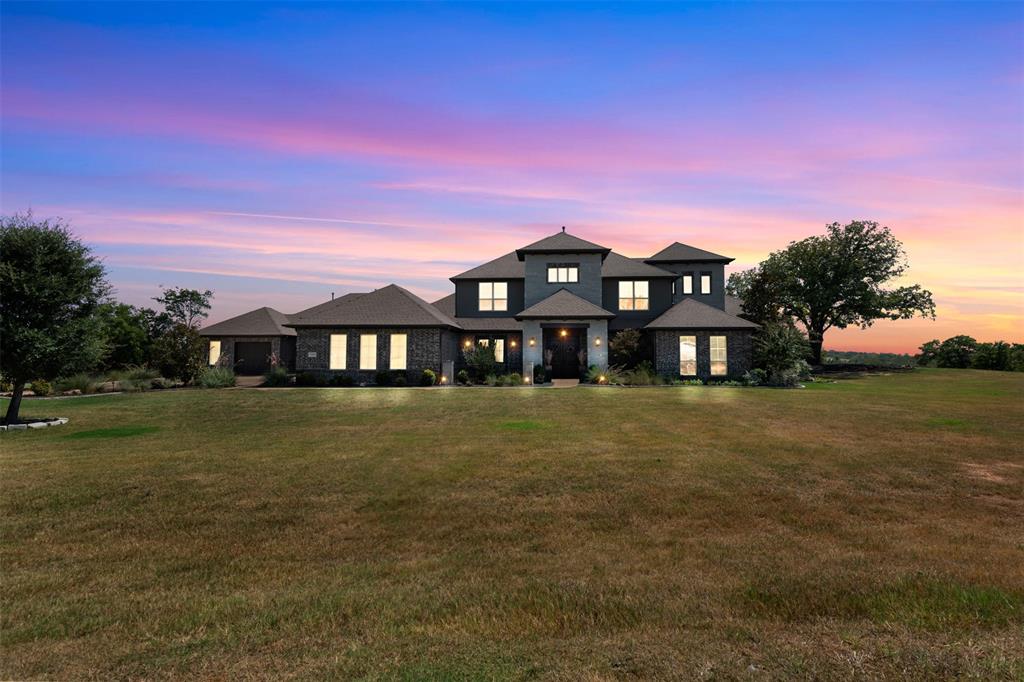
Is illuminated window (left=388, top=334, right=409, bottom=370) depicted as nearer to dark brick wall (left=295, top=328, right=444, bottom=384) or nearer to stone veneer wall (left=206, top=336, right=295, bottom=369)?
dark brick wall (left=295, top=328, right=444, bottom=384)

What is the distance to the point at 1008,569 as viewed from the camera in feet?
17.8

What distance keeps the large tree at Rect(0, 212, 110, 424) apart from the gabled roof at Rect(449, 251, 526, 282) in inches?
817

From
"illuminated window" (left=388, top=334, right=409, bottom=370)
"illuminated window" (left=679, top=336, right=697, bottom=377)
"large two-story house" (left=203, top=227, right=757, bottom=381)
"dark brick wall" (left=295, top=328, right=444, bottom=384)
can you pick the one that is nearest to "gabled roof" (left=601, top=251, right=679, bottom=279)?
"large two-story house" (left=203, top=227, right=757, bottom=381)

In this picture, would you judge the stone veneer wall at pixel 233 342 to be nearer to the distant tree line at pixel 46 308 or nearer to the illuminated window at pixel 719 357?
the distant tree line at pixel 46 308

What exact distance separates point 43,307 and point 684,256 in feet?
111

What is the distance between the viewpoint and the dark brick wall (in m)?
30.2

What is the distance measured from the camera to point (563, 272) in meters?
34.2

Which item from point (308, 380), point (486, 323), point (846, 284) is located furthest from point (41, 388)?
point (846, 284)


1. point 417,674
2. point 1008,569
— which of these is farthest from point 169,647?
point 1008,569

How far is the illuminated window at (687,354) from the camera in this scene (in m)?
30.7

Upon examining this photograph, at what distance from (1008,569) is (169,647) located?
788cm

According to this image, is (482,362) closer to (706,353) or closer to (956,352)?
(706,353)

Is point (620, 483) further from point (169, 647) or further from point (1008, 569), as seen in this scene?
point (169, 647)

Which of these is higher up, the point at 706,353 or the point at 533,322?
the point at 533,322
